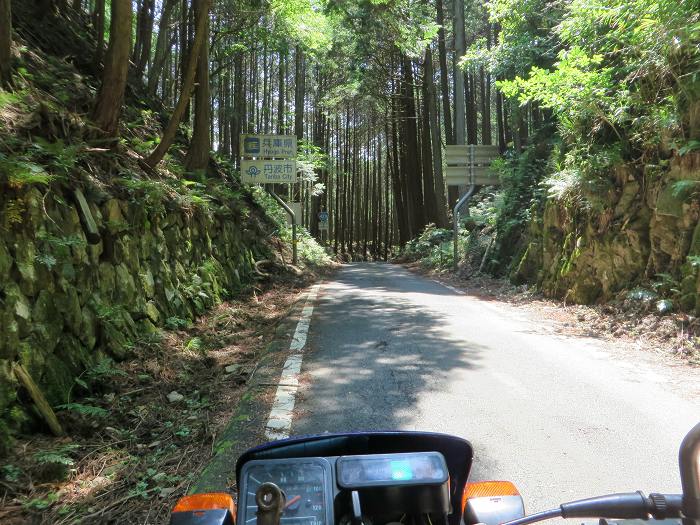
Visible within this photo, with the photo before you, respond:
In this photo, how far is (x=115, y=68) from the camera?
748 centimetres

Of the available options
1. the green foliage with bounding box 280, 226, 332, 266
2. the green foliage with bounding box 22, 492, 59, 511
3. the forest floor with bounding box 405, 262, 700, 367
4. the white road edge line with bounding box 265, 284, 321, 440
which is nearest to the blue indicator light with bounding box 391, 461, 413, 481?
the white road edge line with bounding box 265, 284, 321, 440

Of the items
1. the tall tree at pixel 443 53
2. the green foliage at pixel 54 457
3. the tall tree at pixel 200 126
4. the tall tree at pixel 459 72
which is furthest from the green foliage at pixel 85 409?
the tall tree at pixel 459 72

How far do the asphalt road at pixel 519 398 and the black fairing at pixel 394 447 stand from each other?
1.49 metres

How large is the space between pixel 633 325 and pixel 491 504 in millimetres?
7283

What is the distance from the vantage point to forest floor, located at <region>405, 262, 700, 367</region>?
6867 millimetres

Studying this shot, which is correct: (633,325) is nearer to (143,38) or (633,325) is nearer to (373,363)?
(373,363)

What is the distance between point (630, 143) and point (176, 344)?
8894 millimetres

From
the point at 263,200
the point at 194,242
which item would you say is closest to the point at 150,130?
the point at 194,242

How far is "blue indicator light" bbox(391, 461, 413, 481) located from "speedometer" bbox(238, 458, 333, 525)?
0.73 ft

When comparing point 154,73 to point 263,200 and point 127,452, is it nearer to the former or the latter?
point 263,200

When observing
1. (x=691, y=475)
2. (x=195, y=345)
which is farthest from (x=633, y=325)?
(x=691, y=475)

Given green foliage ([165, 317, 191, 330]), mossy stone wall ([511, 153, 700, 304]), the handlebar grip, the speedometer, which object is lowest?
the speedometer

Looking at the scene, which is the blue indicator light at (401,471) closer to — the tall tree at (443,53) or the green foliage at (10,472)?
the green foliage at (10,472)

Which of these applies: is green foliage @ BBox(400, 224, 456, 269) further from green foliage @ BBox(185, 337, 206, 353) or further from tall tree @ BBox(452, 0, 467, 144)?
green foliage @ BBox(185, 337, 206, 353)
